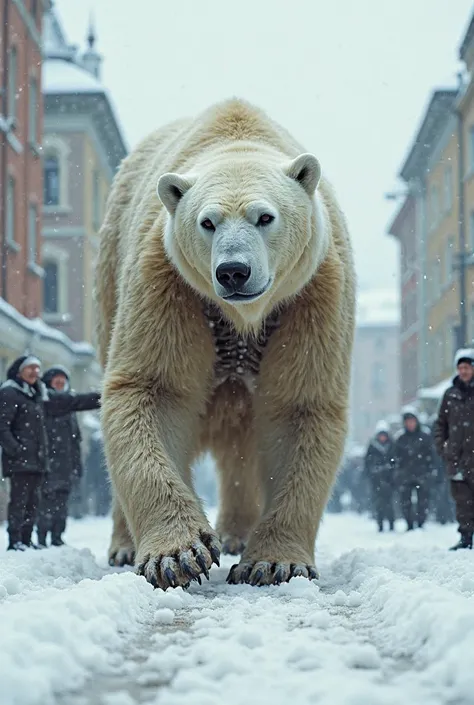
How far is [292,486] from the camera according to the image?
5.77 meters

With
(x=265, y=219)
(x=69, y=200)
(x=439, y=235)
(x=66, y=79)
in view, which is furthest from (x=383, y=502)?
(x=66, y=79)

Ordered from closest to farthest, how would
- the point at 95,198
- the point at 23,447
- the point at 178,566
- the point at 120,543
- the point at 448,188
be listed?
1. the point at 178,566
2. the point at 120,543
3. the point at 23,447
4. the point at 448,188
5. the point at 95,198

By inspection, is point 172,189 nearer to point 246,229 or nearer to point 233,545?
point 246,229

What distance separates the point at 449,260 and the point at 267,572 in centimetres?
3096

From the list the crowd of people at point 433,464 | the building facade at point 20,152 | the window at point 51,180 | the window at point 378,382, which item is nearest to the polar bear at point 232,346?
the crowd of people at point 433,464

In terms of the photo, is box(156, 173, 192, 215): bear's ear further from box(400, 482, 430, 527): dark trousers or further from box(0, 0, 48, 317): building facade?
box(0, 0, 48, 317): building facade

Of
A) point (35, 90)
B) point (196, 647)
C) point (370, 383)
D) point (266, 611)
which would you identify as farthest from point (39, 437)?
point (370, 383)

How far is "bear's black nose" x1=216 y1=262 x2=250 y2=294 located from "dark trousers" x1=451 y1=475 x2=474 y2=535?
4.56m

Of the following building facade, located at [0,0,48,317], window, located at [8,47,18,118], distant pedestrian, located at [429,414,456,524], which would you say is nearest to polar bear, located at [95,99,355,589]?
distant pedestrian, located at [429,414,456,524]

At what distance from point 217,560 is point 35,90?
73.2 ft

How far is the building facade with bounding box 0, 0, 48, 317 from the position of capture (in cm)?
2162

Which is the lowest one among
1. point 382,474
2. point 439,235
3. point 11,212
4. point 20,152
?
point 382,474

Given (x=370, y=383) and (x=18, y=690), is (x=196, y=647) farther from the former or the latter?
(x=370, y=383)

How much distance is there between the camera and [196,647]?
124 inches
